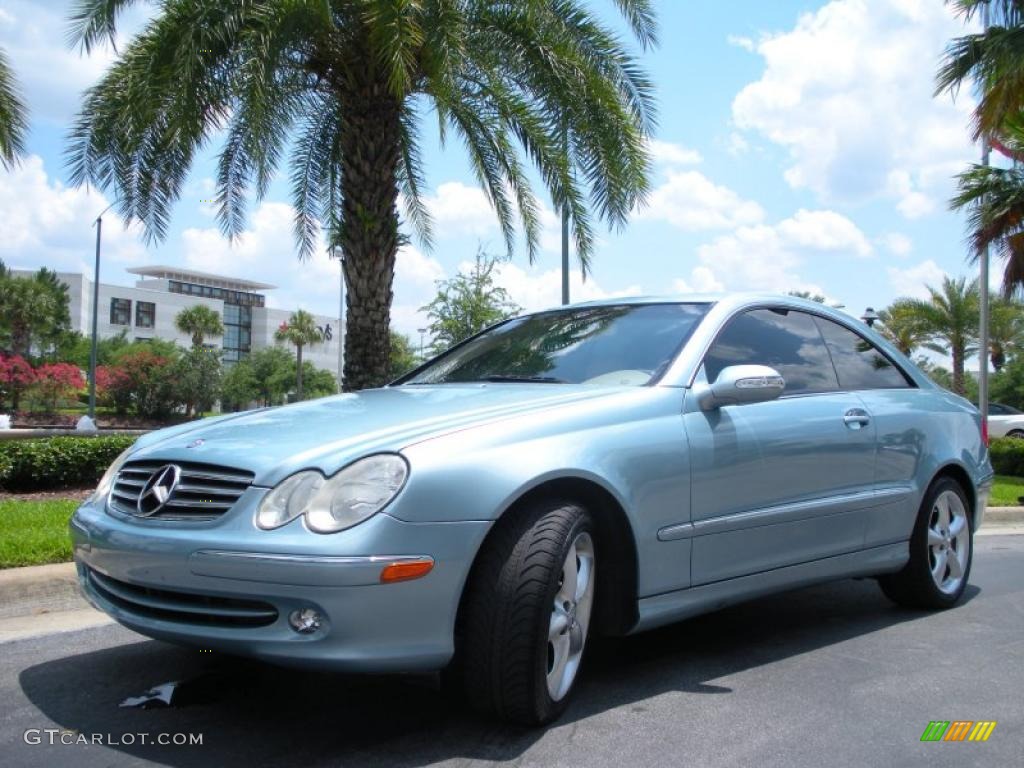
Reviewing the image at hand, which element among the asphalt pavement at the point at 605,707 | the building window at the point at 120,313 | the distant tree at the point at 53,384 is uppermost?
the building window at the point at 120,313

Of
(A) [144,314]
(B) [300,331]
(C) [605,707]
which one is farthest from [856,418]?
(A) [144,314]

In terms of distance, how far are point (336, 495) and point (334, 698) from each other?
103 cm

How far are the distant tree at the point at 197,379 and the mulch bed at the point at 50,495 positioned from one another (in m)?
54.5

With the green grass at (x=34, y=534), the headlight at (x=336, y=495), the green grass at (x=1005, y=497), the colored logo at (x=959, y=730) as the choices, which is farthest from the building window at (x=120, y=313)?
the colored logo at (x=959, y=730)

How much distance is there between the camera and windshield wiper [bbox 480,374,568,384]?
4.17 meters

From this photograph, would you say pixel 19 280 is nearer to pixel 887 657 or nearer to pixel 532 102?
pixel 532 102

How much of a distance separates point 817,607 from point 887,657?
40.6 inches

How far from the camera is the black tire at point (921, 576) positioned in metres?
5.09

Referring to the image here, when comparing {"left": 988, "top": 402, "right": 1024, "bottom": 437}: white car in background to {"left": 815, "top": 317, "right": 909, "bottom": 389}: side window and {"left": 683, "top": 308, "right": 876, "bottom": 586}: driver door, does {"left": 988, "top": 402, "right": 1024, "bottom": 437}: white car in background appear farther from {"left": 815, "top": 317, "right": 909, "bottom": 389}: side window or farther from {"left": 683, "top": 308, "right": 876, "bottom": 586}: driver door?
{"left": 683, "top": 308, "right": 876, "bottom": 586}: driver door

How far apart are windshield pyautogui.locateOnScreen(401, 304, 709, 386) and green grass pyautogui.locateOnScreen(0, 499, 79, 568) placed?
2367 mm

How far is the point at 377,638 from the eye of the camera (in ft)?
9.59

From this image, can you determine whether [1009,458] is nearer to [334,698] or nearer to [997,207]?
[997,207]

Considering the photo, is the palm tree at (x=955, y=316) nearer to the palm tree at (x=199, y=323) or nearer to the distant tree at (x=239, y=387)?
the distant tree at (x=239, y=387)

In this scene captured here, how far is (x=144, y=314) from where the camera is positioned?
10056 centimetres
